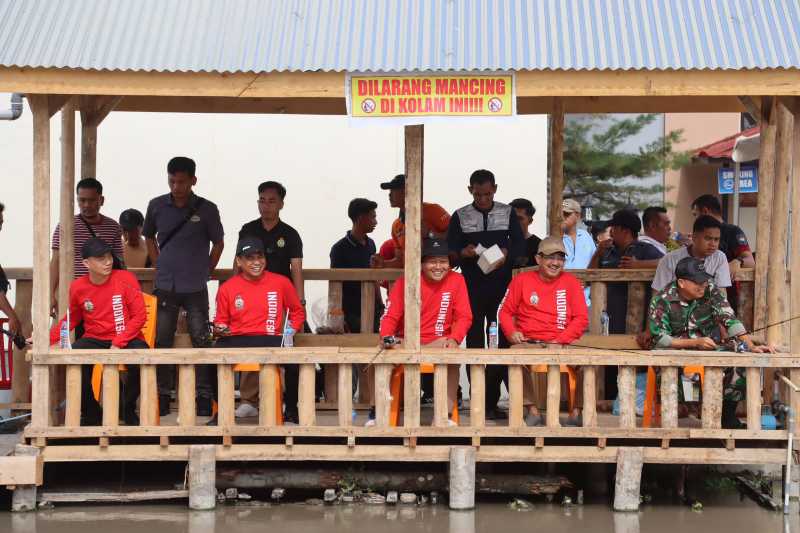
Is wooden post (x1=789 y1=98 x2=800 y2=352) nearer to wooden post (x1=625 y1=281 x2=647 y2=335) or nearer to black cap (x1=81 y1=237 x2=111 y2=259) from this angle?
wooden post (x1=625 y1=281 x2=647 y2=335)

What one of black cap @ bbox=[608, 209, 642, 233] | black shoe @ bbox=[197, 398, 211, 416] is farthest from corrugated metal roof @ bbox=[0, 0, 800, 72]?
black shoe @ bbox=[197, 398, 211, 416]

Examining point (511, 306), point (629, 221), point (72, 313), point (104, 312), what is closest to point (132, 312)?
point (104, 312)

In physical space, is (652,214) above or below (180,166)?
below

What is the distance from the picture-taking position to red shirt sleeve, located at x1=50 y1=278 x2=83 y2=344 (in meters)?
8.62

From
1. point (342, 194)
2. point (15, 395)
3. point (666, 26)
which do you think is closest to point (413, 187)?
point (666, 26)

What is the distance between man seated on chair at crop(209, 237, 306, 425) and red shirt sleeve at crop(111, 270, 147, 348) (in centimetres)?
54

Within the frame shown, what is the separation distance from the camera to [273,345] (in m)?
8.86

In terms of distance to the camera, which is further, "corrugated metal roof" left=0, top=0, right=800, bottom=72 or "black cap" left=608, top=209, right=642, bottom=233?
"black cap" left=608, top=209, right=642, bottom=233

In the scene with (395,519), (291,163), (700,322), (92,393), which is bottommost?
(395,519)

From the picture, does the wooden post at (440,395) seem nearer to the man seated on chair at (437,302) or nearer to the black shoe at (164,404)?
the man seated on chair at (437,302)

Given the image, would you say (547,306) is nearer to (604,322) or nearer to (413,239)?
(604,322)

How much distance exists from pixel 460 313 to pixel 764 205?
258 cm

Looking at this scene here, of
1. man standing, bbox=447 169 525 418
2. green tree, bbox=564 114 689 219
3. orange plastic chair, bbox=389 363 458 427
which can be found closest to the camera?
orange plastic chair, bbox=389 363 458 427

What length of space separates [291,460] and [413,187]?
81.4 inches
